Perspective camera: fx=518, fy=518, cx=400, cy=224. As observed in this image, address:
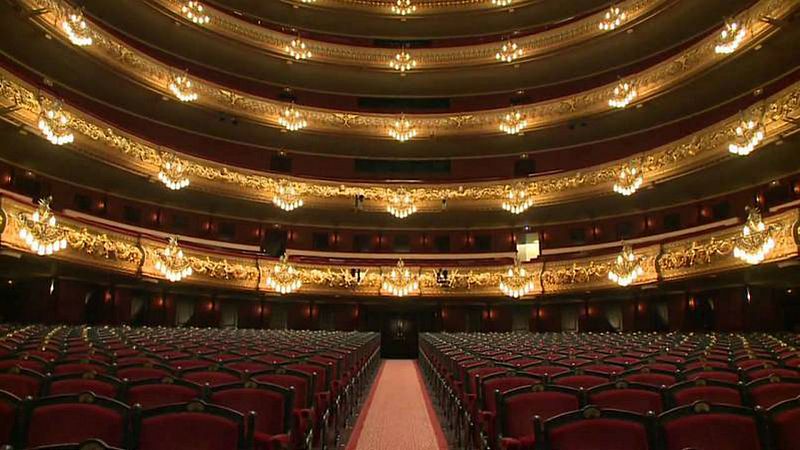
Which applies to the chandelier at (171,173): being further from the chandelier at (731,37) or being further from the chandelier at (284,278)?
the chandelier at (731,37)

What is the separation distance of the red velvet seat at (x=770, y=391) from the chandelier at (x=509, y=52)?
815 inches

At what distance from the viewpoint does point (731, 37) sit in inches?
569

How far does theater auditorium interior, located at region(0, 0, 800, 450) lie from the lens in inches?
251

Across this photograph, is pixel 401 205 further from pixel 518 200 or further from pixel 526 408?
pixel 526 408

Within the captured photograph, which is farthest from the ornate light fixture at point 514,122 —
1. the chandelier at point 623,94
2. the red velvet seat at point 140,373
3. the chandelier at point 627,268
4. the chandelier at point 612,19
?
the red velvet seat at point 140,373

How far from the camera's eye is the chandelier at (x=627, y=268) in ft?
54.2

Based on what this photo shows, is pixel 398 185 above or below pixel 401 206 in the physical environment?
above

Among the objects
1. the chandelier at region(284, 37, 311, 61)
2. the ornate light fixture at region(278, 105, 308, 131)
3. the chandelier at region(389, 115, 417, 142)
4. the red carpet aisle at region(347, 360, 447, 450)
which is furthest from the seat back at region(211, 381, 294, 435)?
the chandelier at region(284, 37, 311, 61)

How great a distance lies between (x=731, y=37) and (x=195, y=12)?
719 inches

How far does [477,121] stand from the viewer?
75.5 ft

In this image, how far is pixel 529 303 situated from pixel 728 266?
8.98 metres

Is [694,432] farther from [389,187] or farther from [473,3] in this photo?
[473,3]

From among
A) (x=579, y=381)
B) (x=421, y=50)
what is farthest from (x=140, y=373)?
(x=421, y=50)

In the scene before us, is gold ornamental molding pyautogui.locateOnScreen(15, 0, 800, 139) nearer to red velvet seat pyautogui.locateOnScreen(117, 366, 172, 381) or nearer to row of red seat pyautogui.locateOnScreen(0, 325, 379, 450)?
row of red seat pyautogui.locateOnScreen(0, 325, 379, 450)
